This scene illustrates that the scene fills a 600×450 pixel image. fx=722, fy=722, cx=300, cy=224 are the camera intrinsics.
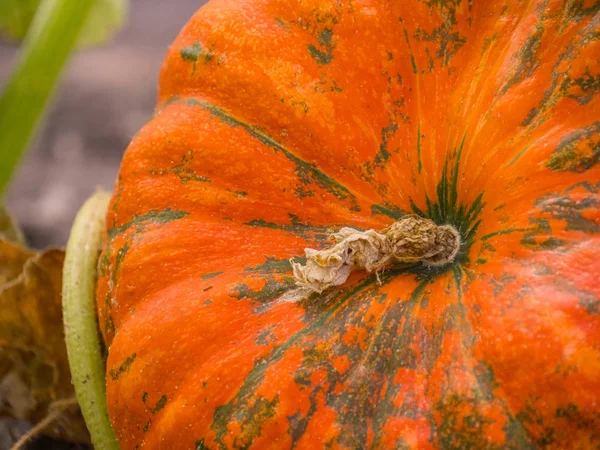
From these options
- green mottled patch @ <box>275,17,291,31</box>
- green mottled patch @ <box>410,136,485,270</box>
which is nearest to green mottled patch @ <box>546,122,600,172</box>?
green mottled patch @ <box>410,136,485,270</box>

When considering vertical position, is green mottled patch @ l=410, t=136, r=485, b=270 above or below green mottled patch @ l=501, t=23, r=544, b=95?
below

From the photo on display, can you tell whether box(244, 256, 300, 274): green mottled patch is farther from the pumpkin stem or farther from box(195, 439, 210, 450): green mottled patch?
box(195, 439, 210, 450): green mottled patch

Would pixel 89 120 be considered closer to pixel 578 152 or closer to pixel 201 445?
pixel 201 445

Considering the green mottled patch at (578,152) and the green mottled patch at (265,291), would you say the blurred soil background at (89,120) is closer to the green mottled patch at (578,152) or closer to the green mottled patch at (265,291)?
the green mottled patch at (265,291)

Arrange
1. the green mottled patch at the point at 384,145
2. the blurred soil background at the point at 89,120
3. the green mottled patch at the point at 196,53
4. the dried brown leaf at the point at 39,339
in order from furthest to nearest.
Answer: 1. the blurred soil background at the point at 89,120
2. the dried brown leaf at the point at 39,339
3. the green mottled patch at the point at 196,53
4. the green mottled patch at the point at 384,145

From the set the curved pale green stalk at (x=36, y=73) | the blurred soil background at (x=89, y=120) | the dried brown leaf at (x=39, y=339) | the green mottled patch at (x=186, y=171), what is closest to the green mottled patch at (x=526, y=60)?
the green mottled patch at (x=186, y=171)

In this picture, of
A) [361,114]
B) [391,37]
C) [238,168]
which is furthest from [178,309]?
[391,37]

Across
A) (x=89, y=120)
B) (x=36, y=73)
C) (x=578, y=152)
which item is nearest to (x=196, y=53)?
(x=578, y=152)
